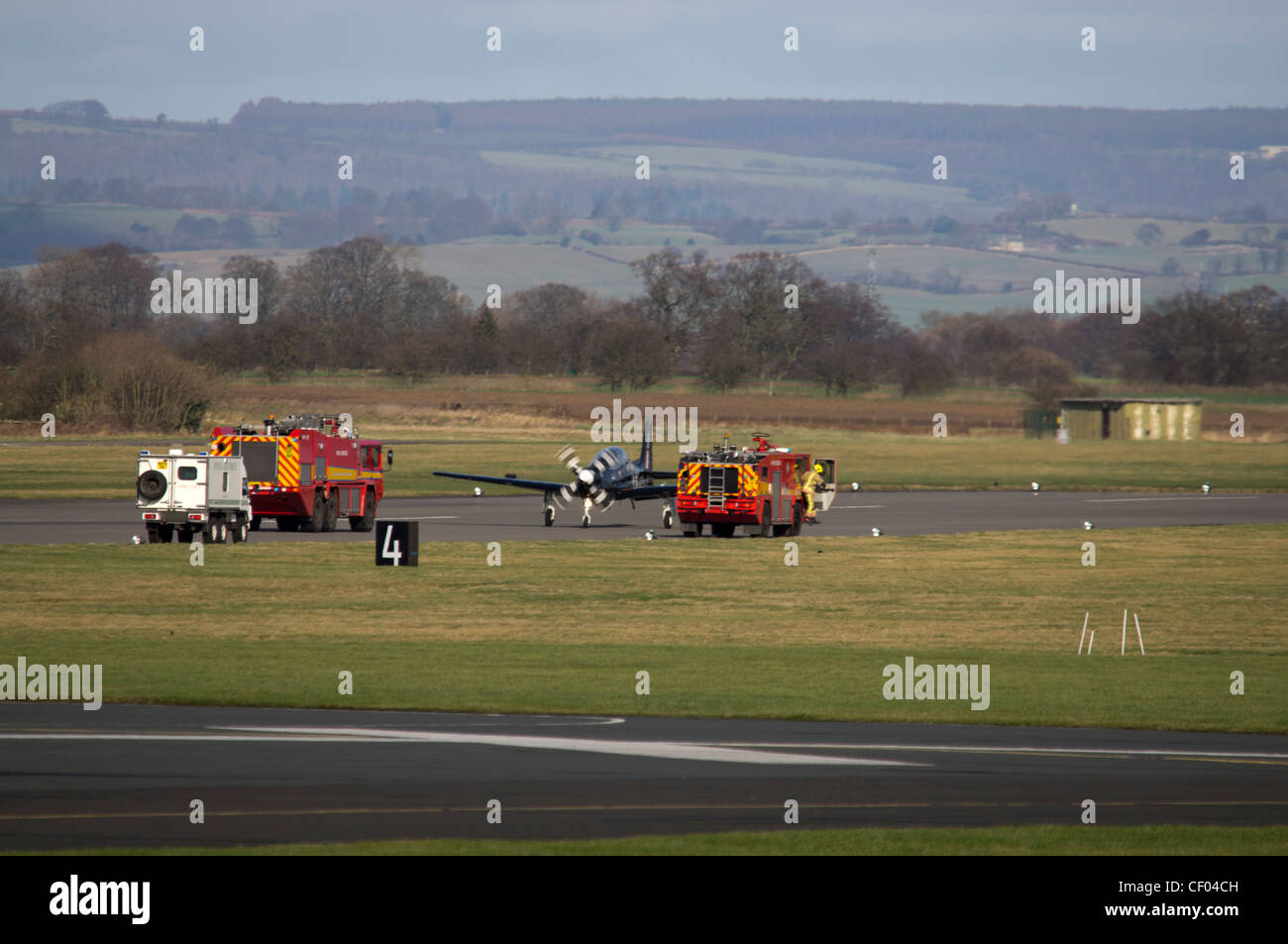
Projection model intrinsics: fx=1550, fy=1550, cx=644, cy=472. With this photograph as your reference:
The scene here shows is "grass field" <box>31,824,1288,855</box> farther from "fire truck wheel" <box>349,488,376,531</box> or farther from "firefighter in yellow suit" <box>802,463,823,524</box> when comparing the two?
"firefighter in yellow suit" <box>802,463,823,524</box>

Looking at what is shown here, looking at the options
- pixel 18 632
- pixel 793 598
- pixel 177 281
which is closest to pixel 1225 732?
pixel 793 598

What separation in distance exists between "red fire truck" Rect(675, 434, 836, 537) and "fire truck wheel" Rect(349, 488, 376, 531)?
9.57m

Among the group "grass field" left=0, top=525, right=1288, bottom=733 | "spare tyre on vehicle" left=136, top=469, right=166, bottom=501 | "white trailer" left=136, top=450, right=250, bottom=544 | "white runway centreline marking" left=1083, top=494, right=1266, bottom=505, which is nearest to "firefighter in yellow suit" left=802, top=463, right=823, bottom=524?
"grass field" left=0, top=525, right=1288, bottom=733

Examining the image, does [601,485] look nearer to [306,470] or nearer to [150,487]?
[306,470]

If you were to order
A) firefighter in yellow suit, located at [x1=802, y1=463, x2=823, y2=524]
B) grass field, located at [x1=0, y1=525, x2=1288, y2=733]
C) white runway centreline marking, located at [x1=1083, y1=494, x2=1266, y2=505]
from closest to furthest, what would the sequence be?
grass field, located at [x1=0, y1=525, x2=1288, y2=733] → firefighter in yellow suit, located at [x1=802, y1=463, x2=823, y2=524] → white runway centreline marking, located at [x1=1083, y1=494, x2=1266, y2=505]

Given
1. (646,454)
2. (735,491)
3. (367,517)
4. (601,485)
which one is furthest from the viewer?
(646,454)

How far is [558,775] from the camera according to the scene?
14.6 m

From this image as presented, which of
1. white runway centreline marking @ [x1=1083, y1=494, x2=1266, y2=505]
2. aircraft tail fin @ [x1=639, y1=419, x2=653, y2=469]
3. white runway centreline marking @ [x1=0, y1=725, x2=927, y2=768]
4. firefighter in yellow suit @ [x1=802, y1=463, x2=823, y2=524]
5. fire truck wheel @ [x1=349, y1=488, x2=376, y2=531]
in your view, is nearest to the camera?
white runway centreline marking @ [x1=0, y1=725, x2=927, y2=768]

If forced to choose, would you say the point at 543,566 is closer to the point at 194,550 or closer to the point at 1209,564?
the point at 194,550

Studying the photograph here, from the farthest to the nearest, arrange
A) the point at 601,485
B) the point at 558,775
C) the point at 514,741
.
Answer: the point at 601,485 < the point at 514,741 < the point at 558,775

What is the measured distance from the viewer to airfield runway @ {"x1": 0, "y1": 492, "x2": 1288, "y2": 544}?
4475cm

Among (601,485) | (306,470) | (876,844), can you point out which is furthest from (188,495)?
(876,844)

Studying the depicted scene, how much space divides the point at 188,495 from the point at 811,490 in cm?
2014

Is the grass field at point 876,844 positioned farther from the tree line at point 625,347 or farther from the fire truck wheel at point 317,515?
the tree line at point 625,347
